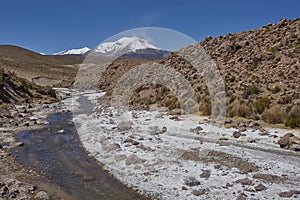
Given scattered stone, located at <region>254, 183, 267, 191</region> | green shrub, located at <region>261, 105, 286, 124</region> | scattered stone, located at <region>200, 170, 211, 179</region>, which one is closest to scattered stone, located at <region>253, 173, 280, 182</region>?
scattered stone, located at <region>254, 183, 267, 191</region>

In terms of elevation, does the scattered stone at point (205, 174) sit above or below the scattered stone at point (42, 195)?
above

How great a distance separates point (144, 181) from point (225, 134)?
5737 millimetres

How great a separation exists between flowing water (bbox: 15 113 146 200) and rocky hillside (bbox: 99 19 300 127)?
8670 millimetres

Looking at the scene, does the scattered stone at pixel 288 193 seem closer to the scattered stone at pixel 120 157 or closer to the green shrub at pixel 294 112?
the scattered stone at pixel 120 157

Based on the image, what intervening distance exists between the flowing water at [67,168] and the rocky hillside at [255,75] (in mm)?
8670

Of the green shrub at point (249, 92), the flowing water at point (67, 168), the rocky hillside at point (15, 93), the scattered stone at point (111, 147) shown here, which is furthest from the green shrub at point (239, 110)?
the rocky hillside at point (15, 93)

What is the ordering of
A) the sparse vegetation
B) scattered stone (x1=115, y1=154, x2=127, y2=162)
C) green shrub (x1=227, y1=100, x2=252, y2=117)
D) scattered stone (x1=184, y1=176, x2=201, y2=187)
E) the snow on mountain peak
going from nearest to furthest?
scattered stone (x1=184, y1=176, x2=201, y2=187) → scattered stone (x1=115, y1=154, x2=127, y2=162) → the sparse vegetation → green shrub (x1=227, y1=100, x2=252, y2=117) → the snow on mountain peak

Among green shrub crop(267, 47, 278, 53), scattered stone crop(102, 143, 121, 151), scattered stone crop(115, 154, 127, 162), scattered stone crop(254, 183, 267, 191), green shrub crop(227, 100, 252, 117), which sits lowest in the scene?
scattered stone crop(115, 154, 127, 162)

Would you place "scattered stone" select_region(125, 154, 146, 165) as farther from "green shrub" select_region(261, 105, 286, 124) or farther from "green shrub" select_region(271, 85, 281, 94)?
"green shrub" select_region(271, 85, 281, 94)

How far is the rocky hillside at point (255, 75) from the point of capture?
600 inches

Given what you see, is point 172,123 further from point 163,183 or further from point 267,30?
point 267,30

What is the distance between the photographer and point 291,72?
18.5 meters

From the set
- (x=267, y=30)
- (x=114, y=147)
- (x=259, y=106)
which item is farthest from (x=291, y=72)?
(x=114, y=147)

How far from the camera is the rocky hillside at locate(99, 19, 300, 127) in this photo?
50.0ft
